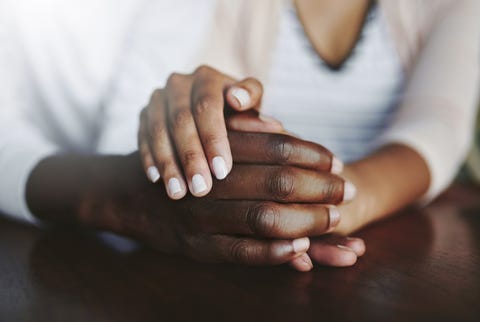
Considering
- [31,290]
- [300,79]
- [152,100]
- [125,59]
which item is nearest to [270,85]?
[300,79]

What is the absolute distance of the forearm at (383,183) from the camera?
378 mm

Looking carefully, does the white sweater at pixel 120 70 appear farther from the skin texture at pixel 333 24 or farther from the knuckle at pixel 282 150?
the knuckle at pixel 282 150

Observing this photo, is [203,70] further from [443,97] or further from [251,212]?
[443,97]

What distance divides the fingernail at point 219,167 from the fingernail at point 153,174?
46 mm

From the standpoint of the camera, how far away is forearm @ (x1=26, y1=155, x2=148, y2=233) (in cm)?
36

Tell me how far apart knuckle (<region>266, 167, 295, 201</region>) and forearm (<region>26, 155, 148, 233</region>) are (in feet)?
0.36

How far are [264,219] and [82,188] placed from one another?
0.17 meters

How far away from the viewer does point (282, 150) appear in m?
0.31

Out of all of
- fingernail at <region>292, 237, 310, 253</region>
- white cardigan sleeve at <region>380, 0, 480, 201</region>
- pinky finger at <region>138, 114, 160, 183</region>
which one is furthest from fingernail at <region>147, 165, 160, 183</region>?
white cardigan sleeve at <region>380, 0, 480, 201</region>

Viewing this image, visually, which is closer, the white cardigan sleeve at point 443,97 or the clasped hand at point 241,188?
the clasped hand at point 241,188

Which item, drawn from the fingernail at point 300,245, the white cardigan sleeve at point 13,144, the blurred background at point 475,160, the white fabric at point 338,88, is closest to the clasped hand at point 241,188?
the fingernail at point 300,245

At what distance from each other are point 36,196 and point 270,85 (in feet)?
1.13

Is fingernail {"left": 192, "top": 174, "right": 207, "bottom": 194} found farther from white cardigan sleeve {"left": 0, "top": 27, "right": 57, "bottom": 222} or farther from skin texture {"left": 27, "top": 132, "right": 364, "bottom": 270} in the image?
white cardigan sleeve {"left": 0, "top": 27, "right": 57, "bottom": 222}

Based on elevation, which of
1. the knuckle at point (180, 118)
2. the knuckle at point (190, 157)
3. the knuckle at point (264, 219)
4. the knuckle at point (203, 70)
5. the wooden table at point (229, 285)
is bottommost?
the wooden table at point (229, 285)
